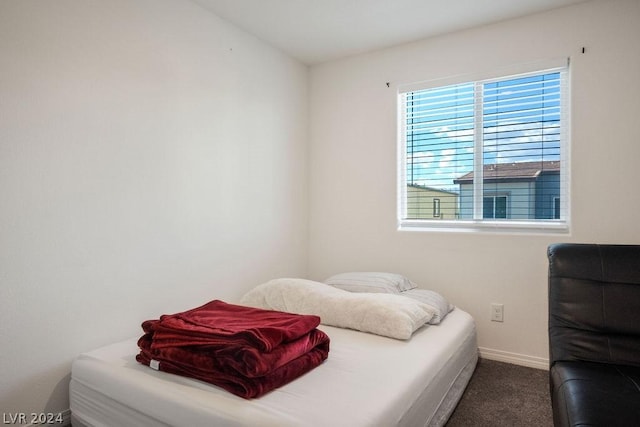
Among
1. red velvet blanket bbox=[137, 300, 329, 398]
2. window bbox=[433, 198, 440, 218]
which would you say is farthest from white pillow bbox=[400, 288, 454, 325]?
red velvet blanket bbox=[137, 300, 329, 398]

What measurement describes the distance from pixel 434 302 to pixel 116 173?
2024mm

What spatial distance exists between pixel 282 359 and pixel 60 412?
1.21 meters

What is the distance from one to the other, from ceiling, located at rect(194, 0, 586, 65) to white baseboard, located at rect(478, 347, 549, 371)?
2286mm

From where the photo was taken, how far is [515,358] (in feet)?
8.89

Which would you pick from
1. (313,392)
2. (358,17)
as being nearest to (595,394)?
(313,392)

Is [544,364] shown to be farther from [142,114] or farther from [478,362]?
[142,114]

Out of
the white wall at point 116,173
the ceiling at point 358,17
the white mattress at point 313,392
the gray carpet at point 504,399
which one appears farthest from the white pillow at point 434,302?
the ceiling at point 358,17

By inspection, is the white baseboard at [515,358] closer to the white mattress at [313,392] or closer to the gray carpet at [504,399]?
the gray carpet at [504,399]

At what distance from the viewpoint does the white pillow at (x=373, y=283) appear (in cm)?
272

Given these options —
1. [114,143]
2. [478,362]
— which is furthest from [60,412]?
[478,362]

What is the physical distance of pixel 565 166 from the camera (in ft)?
8.54

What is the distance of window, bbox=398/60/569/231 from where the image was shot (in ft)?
8.73

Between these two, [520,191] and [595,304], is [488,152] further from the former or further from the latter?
[595,304]

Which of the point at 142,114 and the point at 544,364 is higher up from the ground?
the point at 142,114
